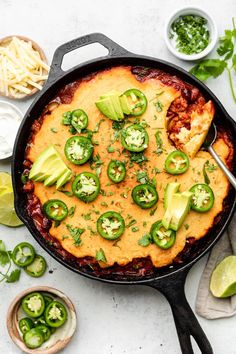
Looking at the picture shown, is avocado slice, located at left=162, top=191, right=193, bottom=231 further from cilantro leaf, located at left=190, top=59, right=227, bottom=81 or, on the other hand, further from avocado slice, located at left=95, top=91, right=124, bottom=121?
cilantro leaf, located at left=190, top=59, right=227, bottom=81

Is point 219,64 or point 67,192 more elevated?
point 219,64

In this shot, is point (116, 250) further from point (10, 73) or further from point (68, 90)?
point (10, 73)

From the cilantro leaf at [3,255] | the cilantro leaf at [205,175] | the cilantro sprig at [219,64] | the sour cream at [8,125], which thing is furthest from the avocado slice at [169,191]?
the cilantro leaf at [3,255]

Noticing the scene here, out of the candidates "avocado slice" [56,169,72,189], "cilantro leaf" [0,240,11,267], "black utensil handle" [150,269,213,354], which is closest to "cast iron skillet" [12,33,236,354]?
"black utensil handle" [150,269,213,354]

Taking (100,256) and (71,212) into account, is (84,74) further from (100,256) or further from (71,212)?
(100,256)

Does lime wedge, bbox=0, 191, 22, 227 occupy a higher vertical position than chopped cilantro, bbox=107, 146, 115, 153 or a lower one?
lower

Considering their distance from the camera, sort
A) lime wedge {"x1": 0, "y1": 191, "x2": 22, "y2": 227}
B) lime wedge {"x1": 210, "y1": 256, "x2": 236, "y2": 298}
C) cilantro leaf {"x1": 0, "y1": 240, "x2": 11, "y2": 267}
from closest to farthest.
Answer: lime wedge {"x1": 210, "y1": 256, "x2": 236, "y2": 298}
lime wedge {"x1": 0, "y1": 191, "x2": 22, "y2": 227}
cilantro leaf {"x1": 0, "y1": 240, "x2": 11, "y2": 267}

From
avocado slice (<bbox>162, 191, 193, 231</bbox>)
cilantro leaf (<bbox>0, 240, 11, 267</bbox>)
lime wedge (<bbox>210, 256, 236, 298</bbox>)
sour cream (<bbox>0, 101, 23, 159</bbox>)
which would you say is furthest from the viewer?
cilantro leaf (<bbox>0, 240, 11, 267</bbox>)

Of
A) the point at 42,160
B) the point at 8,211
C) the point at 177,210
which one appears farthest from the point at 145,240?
the point at 8,211
